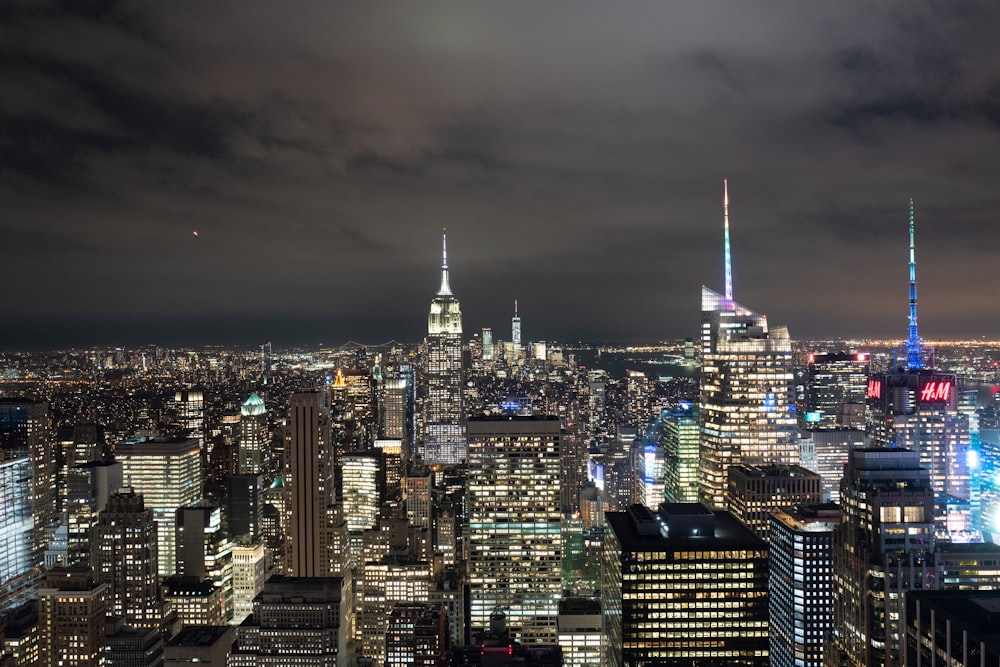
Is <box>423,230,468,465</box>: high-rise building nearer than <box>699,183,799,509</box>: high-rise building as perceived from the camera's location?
No

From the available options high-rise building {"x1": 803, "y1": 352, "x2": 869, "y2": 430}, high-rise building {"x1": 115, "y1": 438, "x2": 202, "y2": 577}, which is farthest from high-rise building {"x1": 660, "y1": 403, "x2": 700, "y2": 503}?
high-rise building {"x1": 115, "y1": 438, "x2": 202, "y2": 577}

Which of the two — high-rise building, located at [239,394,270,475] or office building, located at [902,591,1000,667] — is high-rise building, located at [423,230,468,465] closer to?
high-rise building, located at [239,394,270,475]

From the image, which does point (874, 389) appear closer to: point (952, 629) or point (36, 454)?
point (952, 629)

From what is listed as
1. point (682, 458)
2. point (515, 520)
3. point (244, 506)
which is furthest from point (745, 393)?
point (244, 506)

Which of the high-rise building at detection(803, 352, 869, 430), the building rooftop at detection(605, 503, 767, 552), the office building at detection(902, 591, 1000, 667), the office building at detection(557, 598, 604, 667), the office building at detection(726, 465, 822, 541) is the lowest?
the office building at detection(557, 598, 604, 667)

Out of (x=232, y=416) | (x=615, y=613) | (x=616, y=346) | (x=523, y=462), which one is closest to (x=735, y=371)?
(x=616, y=346)

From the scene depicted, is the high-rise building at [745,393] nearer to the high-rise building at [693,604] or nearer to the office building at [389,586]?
the office building at [389,586]
